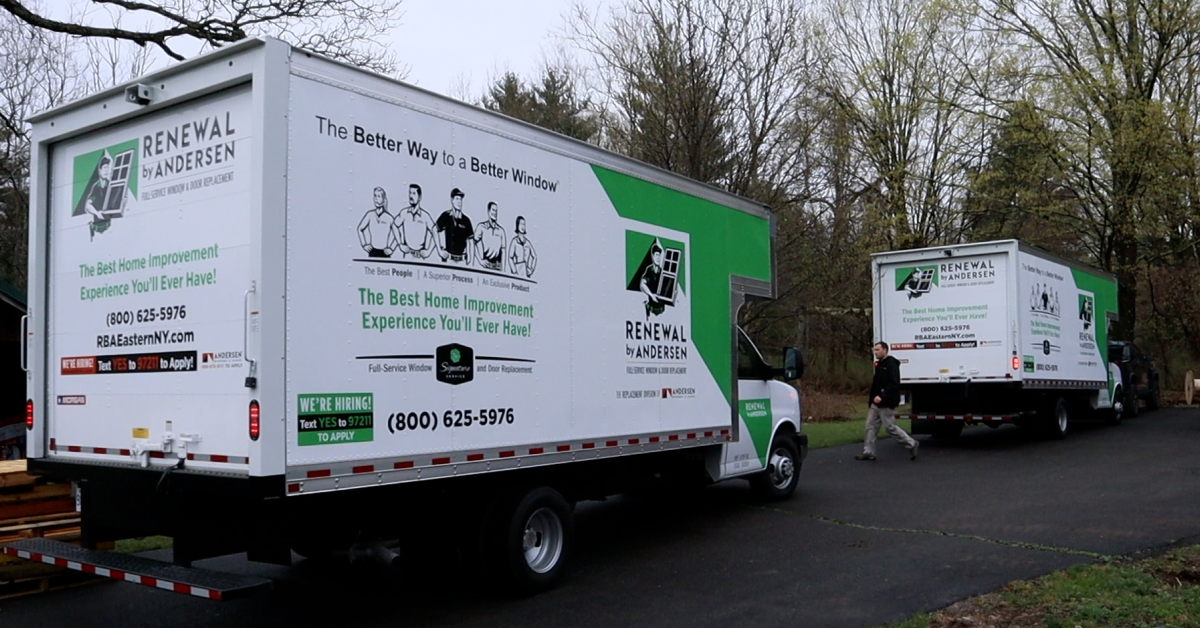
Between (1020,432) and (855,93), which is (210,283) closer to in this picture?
(1020,432)

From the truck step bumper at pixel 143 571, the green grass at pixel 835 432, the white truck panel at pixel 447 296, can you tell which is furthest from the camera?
the green grass at pixel 835 432

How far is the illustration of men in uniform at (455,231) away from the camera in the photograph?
6594 mm

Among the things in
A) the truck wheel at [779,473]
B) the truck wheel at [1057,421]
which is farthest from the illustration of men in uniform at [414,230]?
the truck wheel at [1057,421]

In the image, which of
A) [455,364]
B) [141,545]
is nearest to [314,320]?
[455,364]

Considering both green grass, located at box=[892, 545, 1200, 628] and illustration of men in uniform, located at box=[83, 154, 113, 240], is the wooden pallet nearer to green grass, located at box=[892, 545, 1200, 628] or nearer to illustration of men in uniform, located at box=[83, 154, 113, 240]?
illustration of men in uniform, located at box=[83, 154, 113, 240]

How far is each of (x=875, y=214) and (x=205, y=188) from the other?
77.1 ft

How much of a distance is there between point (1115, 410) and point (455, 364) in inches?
756

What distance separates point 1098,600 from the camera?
6574mm

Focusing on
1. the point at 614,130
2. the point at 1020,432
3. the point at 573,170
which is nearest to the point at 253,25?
the point at 614,130

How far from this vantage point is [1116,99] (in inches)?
1033

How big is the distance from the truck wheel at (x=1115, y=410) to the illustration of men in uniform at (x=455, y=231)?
1875 centimetres

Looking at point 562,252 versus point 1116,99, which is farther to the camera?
point 1116,99

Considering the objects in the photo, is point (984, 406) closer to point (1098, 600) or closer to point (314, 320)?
point (1098, 600)

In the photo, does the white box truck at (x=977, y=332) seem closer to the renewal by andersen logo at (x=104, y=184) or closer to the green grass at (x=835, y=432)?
the green grass at (x=835, y=432)
